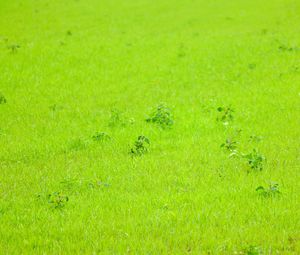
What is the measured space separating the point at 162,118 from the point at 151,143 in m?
1.56

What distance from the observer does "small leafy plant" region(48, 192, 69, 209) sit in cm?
1014

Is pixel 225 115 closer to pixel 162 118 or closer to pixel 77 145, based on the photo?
pixel 162 118

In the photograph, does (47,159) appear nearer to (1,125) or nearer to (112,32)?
(1,125)

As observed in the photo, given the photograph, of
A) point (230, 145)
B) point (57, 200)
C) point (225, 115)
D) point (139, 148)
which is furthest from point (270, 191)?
point (225, 115)

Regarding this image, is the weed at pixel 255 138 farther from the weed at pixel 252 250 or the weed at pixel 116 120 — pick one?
the weed at pixel 252 250

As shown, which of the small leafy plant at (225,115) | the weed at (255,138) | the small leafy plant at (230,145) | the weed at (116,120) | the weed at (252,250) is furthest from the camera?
the small leafy plant at (225,115)

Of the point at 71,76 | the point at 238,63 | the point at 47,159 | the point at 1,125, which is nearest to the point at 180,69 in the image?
the point at 238,63

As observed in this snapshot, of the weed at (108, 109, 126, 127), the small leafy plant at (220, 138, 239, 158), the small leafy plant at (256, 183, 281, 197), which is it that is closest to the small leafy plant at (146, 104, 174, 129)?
the weed at (108, 109, 126, 127)

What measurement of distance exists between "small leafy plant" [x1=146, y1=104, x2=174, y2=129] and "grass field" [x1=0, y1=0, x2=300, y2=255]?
56 mm

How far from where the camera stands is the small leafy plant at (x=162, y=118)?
49.3 feet

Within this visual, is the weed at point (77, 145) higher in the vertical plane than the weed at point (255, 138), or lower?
lower

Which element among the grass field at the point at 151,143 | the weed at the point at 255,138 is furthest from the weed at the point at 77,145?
the weed at the point at 255,138

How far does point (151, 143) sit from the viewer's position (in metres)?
13.8

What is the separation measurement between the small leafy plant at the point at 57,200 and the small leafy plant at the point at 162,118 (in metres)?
5.10
